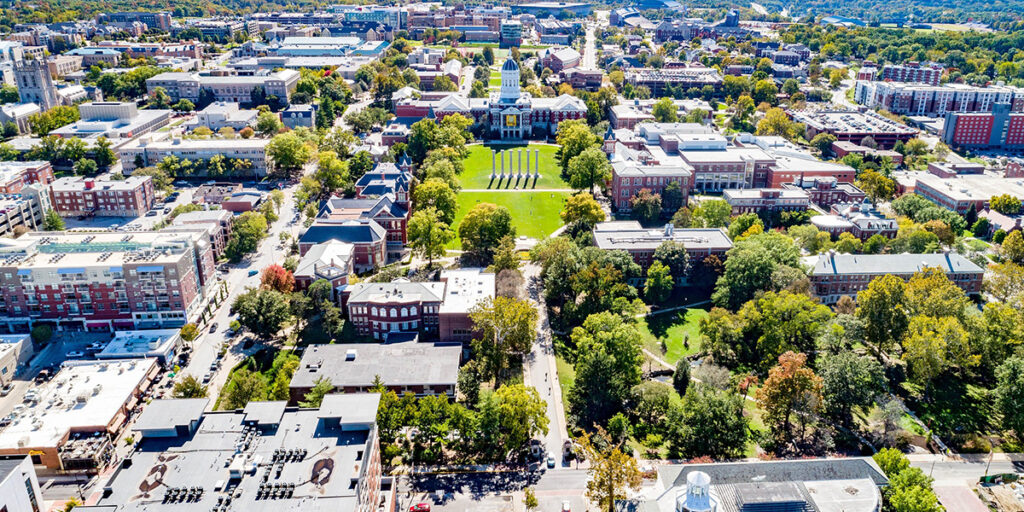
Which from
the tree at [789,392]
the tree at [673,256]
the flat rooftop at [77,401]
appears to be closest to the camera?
the flat rooftop at [77,401]

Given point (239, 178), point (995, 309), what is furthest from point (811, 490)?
point (239, 178)

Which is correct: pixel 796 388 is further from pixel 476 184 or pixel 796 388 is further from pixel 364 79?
pixel 364 79

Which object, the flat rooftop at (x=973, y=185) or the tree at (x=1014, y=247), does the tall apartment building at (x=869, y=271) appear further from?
the flat rooftop at (x=973, y=185)

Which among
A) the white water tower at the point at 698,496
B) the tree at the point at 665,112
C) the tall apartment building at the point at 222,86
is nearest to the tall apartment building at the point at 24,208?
the tall apartment building at the point at 222,86

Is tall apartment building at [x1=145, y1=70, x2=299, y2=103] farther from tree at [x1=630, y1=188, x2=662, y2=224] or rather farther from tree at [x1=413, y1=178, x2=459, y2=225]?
tree at [x1=630, y1=188, x2=662, y2=224]

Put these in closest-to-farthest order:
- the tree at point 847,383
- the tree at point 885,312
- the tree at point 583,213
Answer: the tree at point 847,383, the tree at point 885,312, the tree at point 583,213

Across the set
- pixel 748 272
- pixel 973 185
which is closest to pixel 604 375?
pixel 748 272
